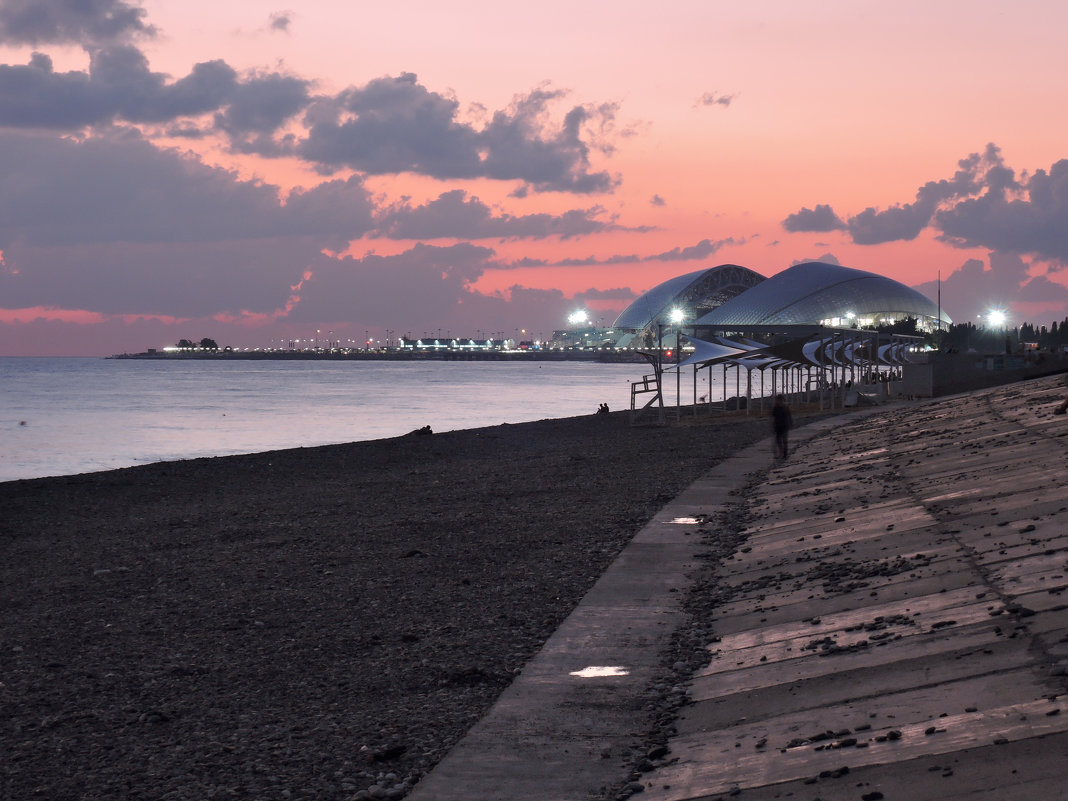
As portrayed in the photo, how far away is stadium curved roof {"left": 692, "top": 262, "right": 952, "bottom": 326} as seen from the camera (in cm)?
16762

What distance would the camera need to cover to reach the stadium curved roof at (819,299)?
16762 centimetres

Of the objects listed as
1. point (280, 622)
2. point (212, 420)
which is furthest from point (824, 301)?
point (280, 622)

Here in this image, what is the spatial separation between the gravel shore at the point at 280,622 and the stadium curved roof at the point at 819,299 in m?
150

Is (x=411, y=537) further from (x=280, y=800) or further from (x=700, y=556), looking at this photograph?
(x=280, y=800)

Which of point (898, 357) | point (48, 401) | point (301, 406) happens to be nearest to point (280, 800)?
point (301, 406)

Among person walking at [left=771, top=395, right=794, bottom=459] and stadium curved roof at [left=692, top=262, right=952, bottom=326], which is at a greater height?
stadium curved roof at [left=692, top=262, right=952, bottom=326]

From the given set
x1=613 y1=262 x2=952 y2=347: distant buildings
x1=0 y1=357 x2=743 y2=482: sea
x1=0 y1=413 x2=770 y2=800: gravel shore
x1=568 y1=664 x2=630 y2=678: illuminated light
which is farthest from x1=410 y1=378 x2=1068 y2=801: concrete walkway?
x1=613 y1=262 x2=952 y2=347: distant buildings

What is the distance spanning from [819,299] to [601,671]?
167m

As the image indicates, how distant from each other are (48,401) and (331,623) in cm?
9411

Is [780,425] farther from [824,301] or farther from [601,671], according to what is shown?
[824,301]

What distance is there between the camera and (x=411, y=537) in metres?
14.6

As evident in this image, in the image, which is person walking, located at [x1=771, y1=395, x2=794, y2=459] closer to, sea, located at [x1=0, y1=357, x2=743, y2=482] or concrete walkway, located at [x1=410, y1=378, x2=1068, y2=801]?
concrete walkway, located at [x1=410, y1=378, x2=1068, y2=801]

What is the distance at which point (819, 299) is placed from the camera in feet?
550

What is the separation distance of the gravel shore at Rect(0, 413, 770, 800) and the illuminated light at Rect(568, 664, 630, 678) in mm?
600
